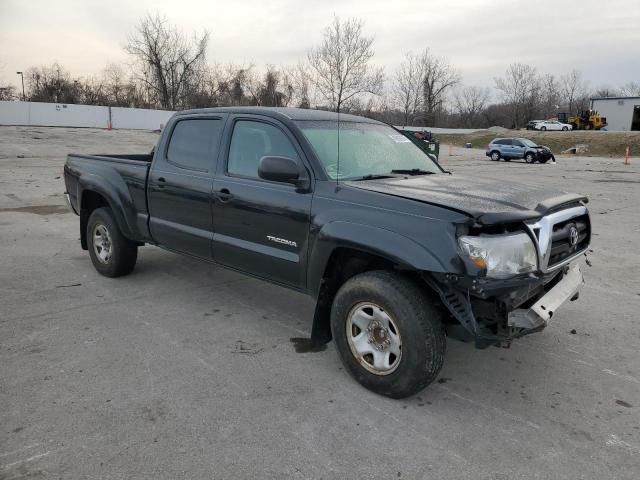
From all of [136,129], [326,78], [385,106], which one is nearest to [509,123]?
[385,106]

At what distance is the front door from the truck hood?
0.51 metres

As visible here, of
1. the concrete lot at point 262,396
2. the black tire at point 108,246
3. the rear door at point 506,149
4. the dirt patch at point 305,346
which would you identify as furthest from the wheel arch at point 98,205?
the rear door at point 506,149

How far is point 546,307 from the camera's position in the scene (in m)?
3.08

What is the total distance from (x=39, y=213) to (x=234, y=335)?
6.94m

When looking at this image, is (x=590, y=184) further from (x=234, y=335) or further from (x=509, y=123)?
(x=509, y=123)

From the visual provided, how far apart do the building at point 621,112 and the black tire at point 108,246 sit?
71582mm

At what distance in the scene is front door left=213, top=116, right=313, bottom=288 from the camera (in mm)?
3695

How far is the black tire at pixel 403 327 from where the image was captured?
3004 mm

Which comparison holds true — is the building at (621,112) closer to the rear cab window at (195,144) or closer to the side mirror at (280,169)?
the rear cab window at (195,144)

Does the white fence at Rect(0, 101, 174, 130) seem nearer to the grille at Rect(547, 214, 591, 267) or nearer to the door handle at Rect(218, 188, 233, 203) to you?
the door handle at Rect(218, 188, 233, 203)

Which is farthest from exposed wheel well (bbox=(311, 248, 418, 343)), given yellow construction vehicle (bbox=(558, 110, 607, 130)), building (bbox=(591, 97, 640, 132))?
building (bbox=(591, 97, 640, 132))

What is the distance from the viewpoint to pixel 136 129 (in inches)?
1736

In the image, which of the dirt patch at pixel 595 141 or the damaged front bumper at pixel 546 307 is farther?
the dirt patch at pixel 595 141

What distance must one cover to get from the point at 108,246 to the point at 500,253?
14.3 feet
